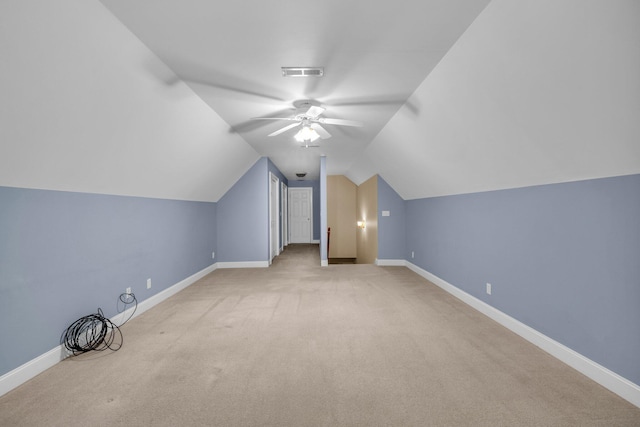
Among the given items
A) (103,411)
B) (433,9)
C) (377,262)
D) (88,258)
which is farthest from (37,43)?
(377,262)

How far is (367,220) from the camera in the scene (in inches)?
314


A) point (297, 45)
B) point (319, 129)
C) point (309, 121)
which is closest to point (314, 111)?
point (309, 121)

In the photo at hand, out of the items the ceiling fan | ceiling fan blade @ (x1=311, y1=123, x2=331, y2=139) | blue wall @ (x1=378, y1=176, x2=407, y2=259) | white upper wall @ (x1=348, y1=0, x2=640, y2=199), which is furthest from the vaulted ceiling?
blue wall @ (x1=378, y1=176, x2=407, y2=259)

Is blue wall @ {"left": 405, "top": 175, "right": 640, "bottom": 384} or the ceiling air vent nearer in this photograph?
blue wall @ {"left": 405, "top": 175, "right": 640, "bottom": 384}

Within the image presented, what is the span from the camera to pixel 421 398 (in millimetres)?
1949

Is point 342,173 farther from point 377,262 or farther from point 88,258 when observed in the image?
point 88,258

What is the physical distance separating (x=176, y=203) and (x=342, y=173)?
5628 mm

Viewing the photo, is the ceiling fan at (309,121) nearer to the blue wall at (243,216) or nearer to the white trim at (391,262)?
the blue wall at (243,216)

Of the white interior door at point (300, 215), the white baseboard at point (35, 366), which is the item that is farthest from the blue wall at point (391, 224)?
the white baseboard at point (35, 366)

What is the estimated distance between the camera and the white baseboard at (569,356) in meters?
1.91

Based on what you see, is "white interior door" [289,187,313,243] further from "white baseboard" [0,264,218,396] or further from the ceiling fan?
"white baseboard" [0,264,218,396]

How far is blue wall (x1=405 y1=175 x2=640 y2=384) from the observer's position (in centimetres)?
194

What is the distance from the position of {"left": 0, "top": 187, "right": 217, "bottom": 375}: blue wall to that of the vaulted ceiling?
21 centimetres

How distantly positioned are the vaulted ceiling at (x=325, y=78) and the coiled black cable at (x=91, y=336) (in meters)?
1.25
